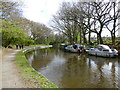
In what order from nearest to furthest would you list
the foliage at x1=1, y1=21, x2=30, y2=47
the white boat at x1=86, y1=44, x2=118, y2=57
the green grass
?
the green grass < the foliage at x1=1, y1=21, x2=30, y2=47 < the white boat at x1=86, y1=44, x2=118, y2=57

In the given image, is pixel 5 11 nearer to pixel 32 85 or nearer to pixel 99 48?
pixel 32 85

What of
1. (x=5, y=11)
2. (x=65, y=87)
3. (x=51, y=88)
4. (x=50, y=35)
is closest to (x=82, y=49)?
(x=5, y=11)

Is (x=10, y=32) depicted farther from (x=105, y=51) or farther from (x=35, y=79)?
(x=105, y=51)

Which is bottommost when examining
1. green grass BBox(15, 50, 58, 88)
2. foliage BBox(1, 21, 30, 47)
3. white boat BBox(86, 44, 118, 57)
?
green grass BBox(15, 50, 58, 88)

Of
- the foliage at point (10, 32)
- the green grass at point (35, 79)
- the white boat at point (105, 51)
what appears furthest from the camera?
the white boat at point (105, 51)

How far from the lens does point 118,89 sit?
574 centimetres

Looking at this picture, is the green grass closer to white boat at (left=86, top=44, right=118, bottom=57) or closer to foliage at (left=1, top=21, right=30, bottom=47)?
foliage at (left=1, top=21, right=30, bottom=47)

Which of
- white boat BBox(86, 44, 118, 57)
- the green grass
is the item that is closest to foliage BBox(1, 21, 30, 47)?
the green grass

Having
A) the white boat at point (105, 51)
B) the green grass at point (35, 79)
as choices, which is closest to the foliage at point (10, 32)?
the green grass at point (35, 79)

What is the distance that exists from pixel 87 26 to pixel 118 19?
5889 mm

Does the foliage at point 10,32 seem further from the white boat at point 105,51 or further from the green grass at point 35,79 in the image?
the white boat at point 105,51

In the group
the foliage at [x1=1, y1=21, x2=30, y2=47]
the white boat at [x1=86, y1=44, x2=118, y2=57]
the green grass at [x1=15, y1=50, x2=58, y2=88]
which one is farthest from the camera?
the white boat at [x1=86, y1=44, x2=118, y2=57]

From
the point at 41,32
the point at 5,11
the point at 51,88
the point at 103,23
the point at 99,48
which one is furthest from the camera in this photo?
the point at 41,32

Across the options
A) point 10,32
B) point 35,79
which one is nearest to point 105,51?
point 35,79
